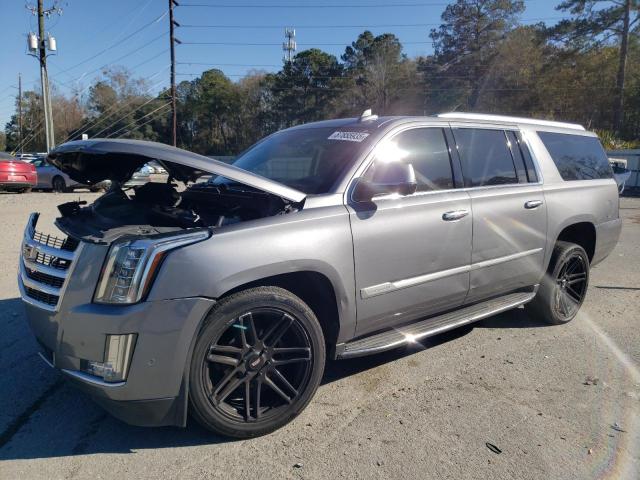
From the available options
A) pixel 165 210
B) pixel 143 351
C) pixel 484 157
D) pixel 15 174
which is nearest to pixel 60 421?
pixel 143 351

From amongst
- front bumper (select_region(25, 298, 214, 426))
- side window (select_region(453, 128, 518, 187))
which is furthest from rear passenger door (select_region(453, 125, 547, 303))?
front bumper (select_region(25, 298, 214, 426))

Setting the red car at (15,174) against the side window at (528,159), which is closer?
the side window at (528,159)

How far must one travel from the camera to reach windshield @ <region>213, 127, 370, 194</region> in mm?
3336

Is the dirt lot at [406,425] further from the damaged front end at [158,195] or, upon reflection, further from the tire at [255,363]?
the damaged front end at [158,195]

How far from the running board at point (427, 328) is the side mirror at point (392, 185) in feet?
3.15

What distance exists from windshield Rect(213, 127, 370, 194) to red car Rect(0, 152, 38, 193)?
51.1ft

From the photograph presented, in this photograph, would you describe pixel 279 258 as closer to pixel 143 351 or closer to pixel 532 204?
pixel 143 351

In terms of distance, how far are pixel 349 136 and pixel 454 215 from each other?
0.97 meters

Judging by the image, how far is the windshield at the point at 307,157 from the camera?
334cm

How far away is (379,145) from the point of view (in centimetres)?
337

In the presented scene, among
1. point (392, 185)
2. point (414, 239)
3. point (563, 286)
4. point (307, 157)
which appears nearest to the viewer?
point (392, 185)

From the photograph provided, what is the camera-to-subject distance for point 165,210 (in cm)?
321

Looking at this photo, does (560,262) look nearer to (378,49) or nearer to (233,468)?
(233,468)

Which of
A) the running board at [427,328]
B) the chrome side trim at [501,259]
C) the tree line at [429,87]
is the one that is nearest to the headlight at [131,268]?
the running board at [427,328]
